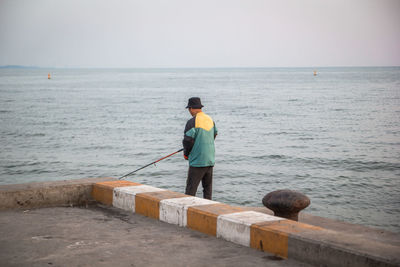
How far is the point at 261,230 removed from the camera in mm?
4797

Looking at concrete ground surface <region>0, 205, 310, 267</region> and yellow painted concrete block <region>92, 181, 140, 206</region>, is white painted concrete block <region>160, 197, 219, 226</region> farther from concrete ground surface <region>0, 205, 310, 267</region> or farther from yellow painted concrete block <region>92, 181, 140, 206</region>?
yellow painted concrete block <region>92, 181, 140, 206</region>

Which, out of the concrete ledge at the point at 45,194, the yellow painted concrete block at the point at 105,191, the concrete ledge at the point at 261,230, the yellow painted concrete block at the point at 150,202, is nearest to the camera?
the concrete ledge at the point at 261,230

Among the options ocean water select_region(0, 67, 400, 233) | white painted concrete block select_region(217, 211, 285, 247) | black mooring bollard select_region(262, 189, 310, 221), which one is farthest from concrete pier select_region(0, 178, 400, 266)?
ocean water select_region(0, 67, 400, 233)

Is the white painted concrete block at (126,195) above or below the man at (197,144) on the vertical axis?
below

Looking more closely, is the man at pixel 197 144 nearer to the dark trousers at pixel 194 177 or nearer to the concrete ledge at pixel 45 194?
the dark trousers at pixel 194 177

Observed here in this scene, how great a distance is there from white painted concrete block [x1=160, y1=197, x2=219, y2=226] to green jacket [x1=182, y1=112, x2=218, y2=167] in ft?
4.10

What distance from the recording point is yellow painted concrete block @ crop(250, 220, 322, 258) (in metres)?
4.62

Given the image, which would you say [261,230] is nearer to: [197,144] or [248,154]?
[197,144]

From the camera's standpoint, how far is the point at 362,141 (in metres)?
24.4

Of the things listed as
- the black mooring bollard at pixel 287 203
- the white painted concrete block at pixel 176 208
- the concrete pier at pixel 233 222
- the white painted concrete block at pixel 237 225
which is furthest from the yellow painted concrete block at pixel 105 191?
the white painted concrete block at pixel 237 225

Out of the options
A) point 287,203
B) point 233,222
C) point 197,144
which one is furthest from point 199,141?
point 233,222

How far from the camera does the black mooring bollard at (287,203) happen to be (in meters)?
6.41

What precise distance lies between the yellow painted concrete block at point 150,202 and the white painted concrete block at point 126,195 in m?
0.09

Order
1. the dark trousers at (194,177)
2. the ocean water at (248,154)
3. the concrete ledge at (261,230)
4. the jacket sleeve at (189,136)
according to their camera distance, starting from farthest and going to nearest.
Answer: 1. the ocean water at (248,154)
2. the dark trousers at (194,177)
3. the jacket sleeve at (189,136)
4. the concrete ledge at (261,230)
